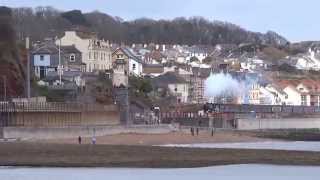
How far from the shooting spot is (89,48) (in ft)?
371

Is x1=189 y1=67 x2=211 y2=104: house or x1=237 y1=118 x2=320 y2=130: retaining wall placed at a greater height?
x1=189 y1=67 x2=211 y2=104: house

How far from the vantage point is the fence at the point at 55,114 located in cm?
6456

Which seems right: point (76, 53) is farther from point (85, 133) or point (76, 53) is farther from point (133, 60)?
point (85, 133)

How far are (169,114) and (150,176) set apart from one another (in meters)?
59.3

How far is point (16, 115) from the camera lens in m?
64.9

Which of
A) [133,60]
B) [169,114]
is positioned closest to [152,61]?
[133,60]

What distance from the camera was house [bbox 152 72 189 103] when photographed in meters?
121

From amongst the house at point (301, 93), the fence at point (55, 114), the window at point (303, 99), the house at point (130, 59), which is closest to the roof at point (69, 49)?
the house at point (130, 59)

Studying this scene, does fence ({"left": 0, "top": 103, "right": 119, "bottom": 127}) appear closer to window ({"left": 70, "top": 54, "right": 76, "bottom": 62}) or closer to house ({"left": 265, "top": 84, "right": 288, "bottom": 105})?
window ({"left": 70, "top": 54, "right": 76, "bottom": 62})

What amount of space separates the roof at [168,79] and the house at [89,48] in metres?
7.40

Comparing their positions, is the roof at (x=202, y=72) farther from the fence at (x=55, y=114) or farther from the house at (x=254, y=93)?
the fence at (x=55, y=114)

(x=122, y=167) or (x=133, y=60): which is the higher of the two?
(x=133, y=60)

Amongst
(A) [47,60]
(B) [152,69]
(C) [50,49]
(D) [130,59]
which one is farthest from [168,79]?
(A) [47,60]

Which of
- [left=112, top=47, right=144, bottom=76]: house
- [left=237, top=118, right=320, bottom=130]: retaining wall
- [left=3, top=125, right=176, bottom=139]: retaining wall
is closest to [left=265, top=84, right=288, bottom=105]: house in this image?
[left=112, top=47, right=144, bottom=76]: house
